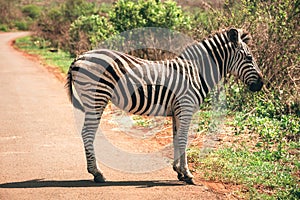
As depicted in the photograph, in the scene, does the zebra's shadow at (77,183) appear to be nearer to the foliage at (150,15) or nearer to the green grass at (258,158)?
the green grass at (258,158)

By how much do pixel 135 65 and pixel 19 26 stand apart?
49.1 metres

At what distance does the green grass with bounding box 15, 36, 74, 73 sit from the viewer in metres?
20.4

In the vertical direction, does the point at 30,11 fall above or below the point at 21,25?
above

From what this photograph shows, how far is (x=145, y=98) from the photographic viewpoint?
666 cm

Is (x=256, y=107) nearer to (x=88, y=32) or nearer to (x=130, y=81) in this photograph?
(x=130, y=81)

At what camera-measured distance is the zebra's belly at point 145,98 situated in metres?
6.64

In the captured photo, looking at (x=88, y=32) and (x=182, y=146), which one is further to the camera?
(x=88, y=32)

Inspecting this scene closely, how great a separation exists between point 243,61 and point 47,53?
20.1 meters

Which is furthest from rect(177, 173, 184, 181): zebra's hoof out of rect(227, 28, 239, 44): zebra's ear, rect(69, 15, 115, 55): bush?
rect(69, 15, 115, 55): bush

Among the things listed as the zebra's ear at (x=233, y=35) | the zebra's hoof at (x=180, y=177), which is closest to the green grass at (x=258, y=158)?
the zebra's hoof at (x=180, y=177)

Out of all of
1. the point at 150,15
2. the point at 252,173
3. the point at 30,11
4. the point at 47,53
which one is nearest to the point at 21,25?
the point at 30,11

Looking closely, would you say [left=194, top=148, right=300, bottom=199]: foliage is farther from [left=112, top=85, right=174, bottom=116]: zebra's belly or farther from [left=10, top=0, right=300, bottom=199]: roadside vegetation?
[left=112, top=85, right=174, bottom=116]: zebra's belly

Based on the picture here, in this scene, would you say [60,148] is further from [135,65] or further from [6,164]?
[135,65]

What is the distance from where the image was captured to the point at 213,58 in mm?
6930
